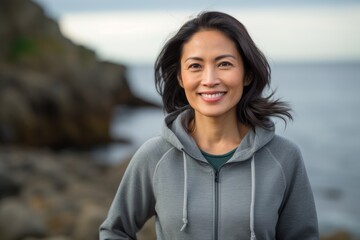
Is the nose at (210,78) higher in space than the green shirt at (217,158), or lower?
higher

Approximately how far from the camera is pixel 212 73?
279 centimetres

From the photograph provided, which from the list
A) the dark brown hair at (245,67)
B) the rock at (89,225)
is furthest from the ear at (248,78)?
the rock at (89,225)

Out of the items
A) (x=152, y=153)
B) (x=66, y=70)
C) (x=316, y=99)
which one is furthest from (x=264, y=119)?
(x=316, y=99)

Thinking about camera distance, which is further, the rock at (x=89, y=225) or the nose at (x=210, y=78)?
the rock at (x=89, y=225)

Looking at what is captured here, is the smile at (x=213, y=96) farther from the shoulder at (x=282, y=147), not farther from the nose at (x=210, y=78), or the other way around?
the shoulder at (x=282, y=147)

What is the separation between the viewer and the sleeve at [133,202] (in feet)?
9.64

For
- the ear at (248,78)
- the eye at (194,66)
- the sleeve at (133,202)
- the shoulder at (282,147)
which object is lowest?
the sleeve at (133,202)

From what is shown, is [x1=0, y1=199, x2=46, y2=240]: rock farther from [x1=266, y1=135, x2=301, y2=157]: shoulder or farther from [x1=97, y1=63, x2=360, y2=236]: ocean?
[x1=266, y1=135, x2=301, y2=157]: shoulder

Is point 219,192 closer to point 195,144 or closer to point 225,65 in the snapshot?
point 195,144

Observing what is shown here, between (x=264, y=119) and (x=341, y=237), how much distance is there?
7673 mm

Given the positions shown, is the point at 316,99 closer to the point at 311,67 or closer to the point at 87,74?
the point at 87,74

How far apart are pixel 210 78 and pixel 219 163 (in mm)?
379

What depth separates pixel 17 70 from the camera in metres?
24.8

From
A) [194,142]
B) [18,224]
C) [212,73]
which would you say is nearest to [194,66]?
[212,73]
